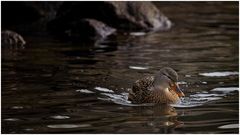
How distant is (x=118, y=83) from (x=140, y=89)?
4.56ft

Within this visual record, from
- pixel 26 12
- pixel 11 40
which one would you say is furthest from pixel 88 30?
pixel 26 12

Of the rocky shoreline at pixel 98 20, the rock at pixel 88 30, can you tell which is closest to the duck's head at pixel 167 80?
the rock at pixel 88 30

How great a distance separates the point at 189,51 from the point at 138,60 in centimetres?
180

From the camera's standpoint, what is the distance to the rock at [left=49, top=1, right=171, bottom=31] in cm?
2008

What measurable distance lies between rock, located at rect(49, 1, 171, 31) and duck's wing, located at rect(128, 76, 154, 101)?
9.52m

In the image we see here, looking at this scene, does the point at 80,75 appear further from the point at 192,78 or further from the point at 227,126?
the point at 227,126

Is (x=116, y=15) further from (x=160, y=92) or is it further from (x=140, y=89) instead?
(x=160, y=92)

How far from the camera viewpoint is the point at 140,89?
34.2 ft

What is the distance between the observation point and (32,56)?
1528 cm

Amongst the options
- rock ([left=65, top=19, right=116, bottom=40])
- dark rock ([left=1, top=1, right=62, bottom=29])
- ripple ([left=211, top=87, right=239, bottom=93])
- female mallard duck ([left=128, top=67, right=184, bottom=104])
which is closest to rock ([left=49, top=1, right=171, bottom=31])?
rock ([left=65, top=19, right=116, bottom=40])

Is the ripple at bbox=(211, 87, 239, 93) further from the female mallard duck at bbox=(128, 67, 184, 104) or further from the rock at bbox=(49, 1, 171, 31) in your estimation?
the rock at bbox=(49, 1, 171, 31)

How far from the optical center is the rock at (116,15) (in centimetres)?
→ 2008

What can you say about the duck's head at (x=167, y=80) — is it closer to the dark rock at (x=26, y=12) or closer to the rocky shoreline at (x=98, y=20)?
the rocky shoreline at (x=98, y=20)

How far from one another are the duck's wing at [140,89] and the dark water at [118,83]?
0.16 m
